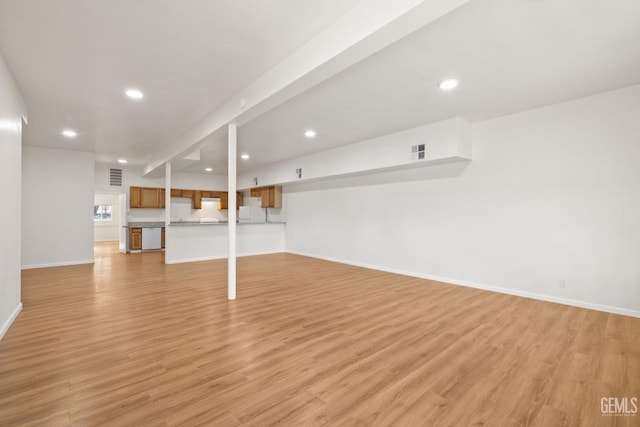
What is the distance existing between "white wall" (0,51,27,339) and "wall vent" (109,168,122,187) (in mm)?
6305

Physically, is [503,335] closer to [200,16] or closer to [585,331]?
[585,331]

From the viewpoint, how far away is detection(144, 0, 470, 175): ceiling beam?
1.87 m

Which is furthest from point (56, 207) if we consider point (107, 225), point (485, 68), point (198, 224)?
point (485, 68)

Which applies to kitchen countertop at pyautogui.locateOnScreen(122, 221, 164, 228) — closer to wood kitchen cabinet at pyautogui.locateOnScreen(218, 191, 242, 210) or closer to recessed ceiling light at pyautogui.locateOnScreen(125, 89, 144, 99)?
wood kitchen cabinet at pyautogui.locateOnScreen(218, 191, 242, 210)

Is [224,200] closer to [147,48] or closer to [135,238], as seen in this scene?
[135,238]

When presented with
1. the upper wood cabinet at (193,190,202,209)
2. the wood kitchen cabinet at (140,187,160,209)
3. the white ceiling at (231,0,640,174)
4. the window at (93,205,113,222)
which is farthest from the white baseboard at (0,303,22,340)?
the window at (93,205,113,222)

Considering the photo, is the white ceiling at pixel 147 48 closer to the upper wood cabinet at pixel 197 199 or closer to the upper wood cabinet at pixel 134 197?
the upper wood cabinet at pixel 134 197

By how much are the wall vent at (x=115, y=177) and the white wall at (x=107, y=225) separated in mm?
3314

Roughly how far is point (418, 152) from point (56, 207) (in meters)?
8.46

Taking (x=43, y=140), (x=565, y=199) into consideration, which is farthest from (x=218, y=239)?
(x=565, y=199)

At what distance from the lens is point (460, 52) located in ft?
9.10

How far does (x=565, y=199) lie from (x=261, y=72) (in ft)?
14.8

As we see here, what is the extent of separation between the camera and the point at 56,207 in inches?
268

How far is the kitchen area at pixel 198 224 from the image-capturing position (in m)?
7.33
